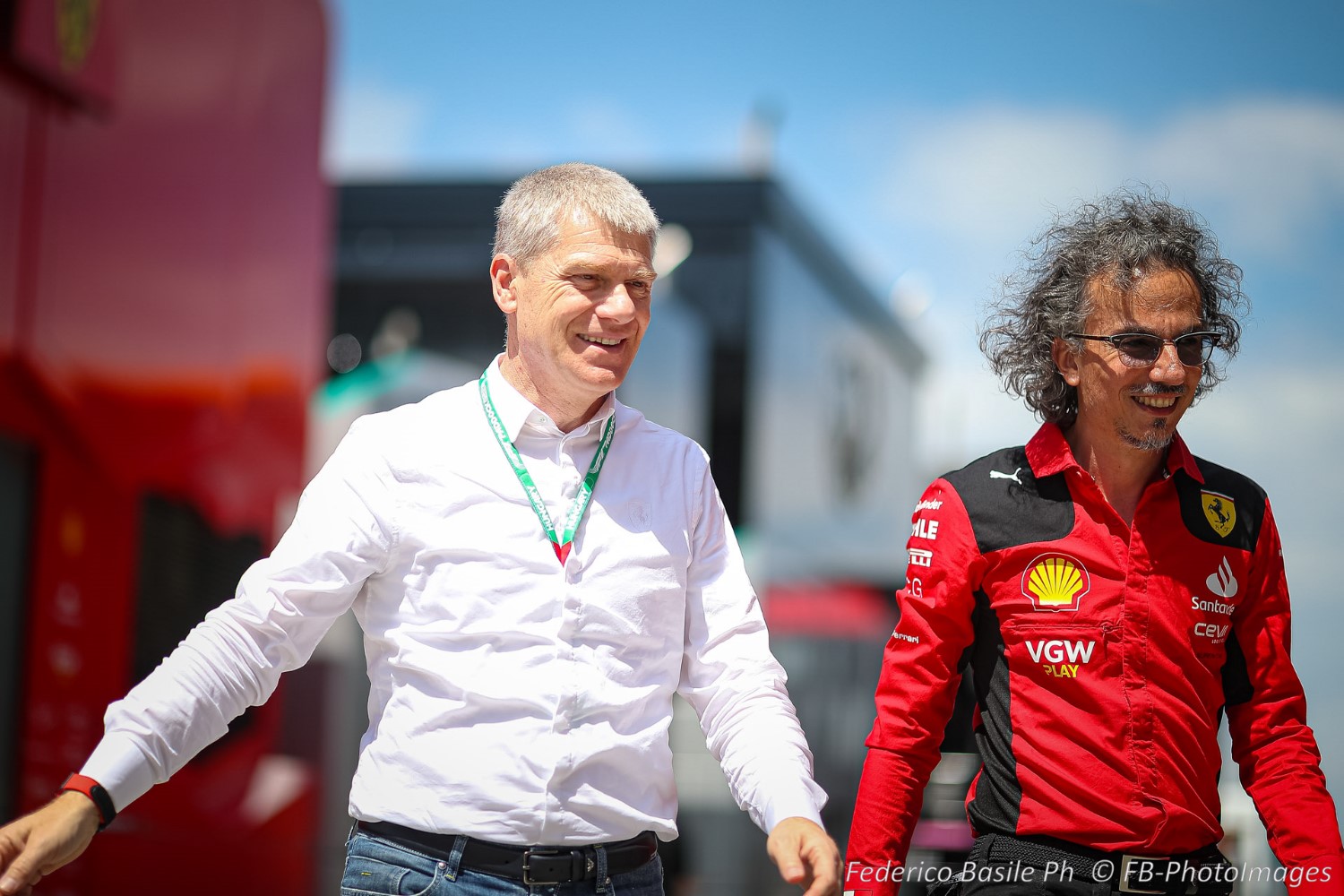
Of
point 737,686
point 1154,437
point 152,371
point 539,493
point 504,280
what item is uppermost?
point 152,371

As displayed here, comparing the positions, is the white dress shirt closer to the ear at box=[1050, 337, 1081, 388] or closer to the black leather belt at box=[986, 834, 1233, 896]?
the black leather belt at box=[986, 834, 1233, 896]

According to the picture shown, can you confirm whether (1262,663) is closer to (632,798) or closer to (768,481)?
(632,798)

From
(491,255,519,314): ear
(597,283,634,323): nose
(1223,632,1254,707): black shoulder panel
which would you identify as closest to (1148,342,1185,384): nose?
(1223,632,1254,707): black shoulder panel

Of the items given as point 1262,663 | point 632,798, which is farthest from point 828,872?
point 1262,663

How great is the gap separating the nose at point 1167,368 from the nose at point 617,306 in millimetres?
789

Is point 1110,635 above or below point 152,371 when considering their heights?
below

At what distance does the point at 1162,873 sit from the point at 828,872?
0.54m

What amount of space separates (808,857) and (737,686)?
0.35 meters

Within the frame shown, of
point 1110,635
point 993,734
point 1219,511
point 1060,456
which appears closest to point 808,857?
point 993,734

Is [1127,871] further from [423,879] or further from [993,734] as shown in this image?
[423,879]

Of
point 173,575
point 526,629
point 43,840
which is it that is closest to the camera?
point 43,840

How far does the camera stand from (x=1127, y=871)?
6.83 ft

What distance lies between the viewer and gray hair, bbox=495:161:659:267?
7.34 feet

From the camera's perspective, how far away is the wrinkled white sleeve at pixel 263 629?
196 centimetres
